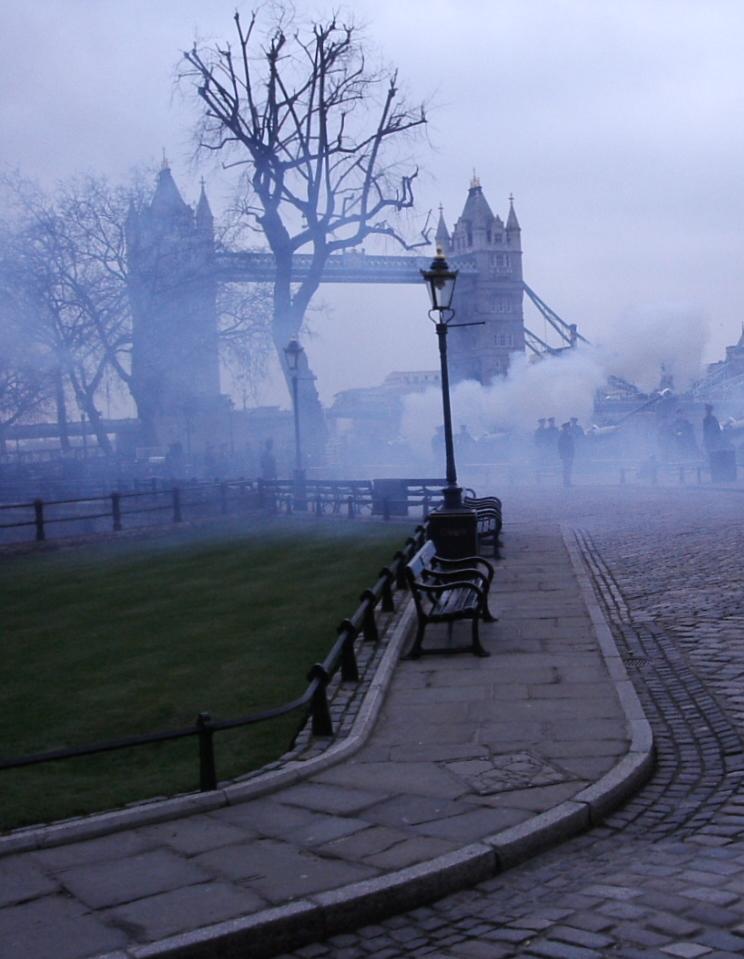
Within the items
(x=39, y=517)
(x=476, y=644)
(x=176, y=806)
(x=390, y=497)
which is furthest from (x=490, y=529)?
(x=176, y=806)

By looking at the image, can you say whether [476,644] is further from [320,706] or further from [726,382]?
[726,382]

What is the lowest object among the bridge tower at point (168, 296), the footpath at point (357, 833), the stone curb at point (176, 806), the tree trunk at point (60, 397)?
the footpath at point (357, 833)

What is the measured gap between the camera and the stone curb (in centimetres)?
518

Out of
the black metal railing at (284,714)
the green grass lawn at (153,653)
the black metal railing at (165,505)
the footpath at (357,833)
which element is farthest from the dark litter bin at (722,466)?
the footpath at (357,833)

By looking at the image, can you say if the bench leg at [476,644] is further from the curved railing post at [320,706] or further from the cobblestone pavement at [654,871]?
the curved railing post at [320,706]

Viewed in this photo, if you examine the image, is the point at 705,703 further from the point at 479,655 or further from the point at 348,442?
the point at 348,442

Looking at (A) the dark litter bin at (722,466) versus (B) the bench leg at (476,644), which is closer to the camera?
(B) the bench leg at (476,644)

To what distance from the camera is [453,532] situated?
14547mm

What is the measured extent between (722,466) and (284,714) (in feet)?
97.1

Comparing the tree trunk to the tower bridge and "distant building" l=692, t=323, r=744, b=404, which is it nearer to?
the tower bridge

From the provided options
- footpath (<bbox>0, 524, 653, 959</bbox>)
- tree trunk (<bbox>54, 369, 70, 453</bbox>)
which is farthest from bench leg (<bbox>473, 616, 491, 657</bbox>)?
tree trunk (<bbox>54, 369, 70, 453</bbox>)

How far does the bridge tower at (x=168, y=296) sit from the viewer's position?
39.1 meters

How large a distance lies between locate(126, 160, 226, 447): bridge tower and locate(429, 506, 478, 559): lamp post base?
87.0ft

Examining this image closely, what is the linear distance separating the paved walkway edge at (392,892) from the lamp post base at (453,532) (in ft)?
27.8
